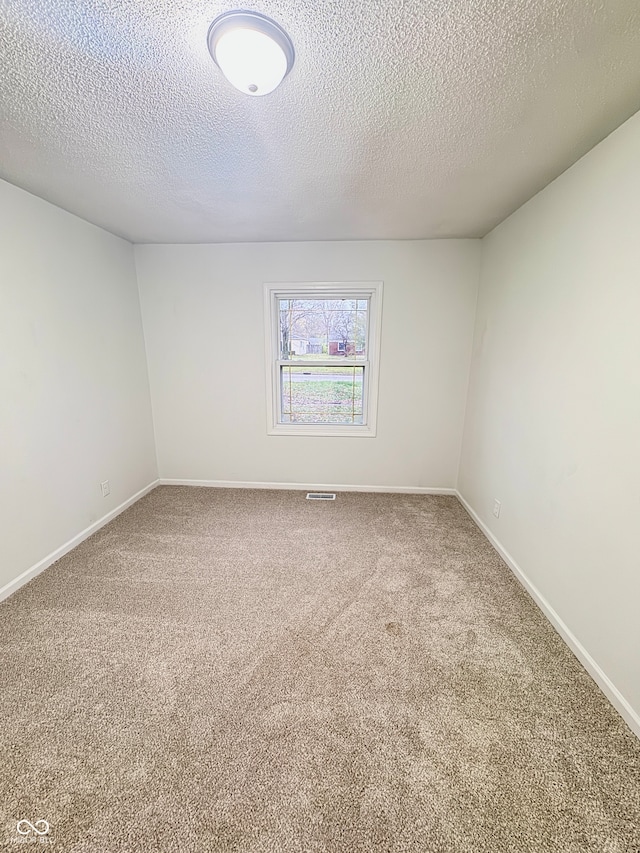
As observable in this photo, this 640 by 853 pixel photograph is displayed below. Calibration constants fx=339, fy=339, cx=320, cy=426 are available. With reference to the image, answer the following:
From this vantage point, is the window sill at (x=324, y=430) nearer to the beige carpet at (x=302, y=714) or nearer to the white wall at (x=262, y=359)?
the white wall at (x=262, y=359)

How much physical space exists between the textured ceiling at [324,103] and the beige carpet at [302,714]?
2.34 metres

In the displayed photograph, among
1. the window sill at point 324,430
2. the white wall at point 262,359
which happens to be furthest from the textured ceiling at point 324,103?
the window sill at point 324,430

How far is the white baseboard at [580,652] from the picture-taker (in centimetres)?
135

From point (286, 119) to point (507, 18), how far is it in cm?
78

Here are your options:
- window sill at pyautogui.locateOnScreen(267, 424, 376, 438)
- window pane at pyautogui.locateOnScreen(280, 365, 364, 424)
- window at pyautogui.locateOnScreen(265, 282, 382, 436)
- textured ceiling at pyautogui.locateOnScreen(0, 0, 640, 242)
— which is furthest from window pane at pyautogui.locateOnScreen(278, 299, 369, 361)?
textured ceiling at pyautogui.locateOnScreen(0, 0, 640, 242)

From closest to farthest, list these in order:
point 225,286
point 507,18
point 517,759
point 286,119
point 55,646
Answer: point 507,18 → point 517,759 → point 286,119 → point 55,646 → point 225,286

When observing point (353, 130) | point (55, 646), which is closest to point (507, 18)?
point (353, 130)

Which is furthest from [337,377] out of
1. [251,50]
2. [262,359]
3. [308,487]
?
[251,50]

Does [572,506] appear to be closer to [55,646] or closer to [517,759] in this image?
[517,759]

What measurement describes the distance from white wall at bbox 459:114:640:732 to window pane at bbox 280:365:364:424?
134cm

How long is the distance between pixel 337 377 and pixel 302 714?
2.58 metres

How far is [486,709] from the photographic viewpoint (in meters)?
1.40

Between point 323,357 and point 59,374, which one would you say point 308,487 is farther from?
point 59,374

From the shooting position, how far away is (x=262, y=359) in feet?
10.7
